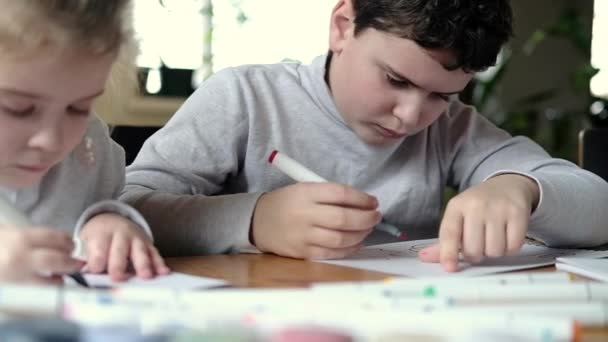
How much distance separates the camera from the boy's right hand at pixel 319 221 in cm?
86

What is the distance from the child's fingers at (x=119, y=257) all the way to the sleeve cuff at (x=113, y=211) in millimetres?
55

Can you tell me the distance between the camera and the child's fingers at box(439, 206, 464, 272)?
0.83m

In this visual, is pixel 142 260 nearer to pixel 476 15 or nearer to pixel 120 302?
pixel 120 302

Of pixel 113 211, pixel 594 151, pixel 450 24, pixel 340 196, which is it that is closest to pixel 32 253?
pixel 113 211

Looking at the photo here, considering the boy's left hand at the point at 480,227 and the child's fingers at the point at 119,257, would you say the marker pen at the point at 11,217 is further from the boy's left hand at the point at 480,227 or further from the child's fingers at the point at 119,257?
the boy's left hand at the point at 480,227

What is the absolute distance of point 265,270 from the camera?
2.64ft

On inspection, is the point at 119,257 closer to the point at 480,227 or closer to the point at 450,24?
the point at 480,227

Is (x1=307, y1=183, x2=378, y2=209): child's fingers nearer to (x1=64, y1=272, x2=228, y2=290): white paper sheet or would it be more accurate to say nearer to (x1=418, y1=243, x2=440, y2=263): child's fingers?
(x1=418, y1=243, x2=440, y2=263): child's fingers

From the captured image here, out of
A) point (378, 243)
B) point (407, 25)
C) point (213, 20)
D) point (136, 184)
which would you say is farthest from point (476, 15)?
point (213, 20)

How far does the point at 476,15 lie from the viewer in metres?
0.99

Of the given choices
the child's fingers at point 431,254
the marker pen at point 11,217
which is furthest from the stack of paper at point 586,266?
the marker pen at point 11,217

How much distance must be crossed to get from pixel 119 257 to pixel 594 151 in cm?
91

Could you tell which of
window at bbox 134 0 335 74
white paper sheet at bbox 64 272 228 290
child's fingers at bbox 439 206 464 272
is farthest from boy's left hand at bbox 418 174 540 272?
window at bbox 134 0 335 74

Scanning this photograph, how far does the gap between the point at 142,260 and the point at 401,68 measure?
1.27ft
